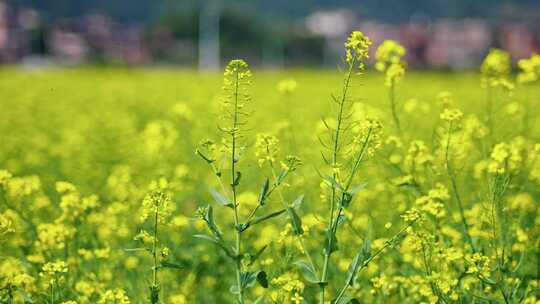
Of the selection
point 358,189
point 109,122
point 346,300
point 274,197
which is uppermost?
point 358,189

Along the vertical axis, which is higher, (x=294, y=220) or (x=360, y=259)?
(x=294, y=220)

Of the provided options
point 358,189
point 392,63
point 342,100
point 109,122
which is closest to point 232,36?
point 109,122

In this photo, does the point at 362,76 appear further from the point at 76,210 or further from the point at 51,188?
the point at 51,188

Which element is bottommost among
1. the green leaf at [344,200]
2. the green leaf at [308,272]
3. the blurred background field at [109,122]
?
the blurred background field at [109,122]

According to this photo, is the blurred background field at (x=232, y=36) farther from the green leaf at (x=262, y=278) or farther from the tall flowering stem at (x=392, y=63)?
the green leaf at (x=262, y=278)

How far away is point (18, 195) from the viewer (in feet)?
9.86

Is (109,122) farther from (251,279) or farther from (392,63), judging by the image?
(251,279)

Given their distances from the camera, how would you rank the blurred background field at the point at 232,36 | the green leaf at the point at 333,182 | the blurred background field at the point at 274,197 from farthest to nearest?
1. the blurred background field at the point at 232,36
2. the blurred background field at the point at 274,197
3. the green leaf at the point at 333,182

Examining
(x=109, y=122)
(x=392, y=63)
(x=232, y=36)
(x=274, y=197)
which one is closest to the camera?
(x=392, y=63)

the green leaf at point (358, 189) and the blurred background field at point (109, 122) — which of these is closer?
the green leaf at point (358, 189)

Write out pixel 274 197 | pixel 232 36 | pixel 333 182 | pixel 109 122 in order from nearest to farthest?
pixel 333 182 → pixel 274 197 → pixel 109 122 → pixel 232 36

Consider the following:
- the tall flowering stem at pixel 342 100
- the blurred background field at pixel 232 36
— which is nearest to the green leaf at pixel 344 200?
the tall flowering stem at pixel 342 100

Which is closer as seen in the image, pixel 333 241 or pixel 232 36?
pixel 333 241

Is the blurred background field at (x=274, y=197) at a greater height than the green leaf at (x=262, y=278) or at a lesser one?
lesser
